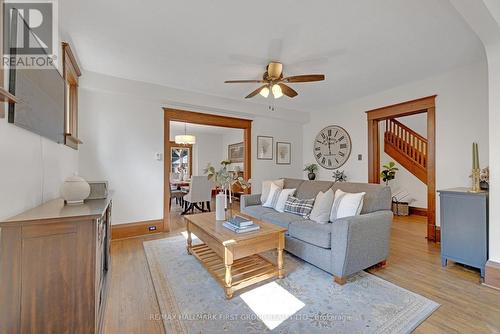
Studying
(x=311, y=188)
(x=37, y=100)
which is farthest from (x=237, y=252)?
(x=37, y=100)

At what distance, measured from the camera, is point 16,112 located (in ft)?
4.10

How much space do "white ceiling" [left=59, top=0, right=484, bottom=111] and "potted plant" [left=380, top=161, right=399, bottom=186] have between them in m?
2.40

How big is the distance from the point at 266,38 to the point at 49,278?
2617 mm

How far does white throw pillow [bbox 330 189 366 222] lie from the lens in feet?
7.70

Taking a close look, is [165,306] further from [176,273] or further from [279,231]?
[279,231]

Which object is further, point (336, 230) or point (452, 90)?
point (452, 90)

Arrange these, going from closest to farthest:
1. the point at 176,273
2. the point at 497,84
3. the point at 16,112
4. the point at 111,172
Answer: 1. the point at 16,112
2. the point at 497,84
3. the point at 176,273
4. the point at 111,172

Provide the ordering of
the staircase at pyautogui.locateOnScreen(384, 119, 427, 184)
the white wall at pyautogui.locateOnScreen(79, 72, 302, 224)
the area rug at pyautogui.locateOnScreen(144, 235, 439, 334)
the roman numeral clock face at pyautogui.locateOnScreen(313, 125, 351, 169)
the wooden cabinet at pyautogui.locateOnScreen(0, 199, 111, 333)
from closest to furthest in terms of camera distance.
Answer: the wooden cabinet at pyautogui.locateOnScreen(0, 199, 111, 333) → the area rug at pyautogui.locateOnScreen(144, 235, 439, 334) → the white wall at pyautogui.locateOnScreen(79, 72, 302, 224) → the roman numeral clock face at pyautogui.locateOnScreen(313, 125, 351, 169) → the staircase at pyautogui.locateOnScreen(384, 119, 427, 184)

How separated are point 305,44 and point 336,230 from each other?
2032 mm

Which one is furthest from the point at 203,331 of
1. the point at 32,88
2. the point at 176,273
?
the point at 32,88

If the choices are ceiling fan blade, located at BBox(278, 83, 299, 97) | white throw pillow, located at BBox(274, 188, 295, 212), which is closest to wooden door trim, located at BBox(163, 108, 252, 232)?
white throw pillow, located at BBox(274, 188, 295, 212)

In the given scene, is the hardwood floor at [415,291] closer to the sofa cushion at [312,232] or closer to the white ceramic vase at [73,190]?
the sofa cushion at [312,232]

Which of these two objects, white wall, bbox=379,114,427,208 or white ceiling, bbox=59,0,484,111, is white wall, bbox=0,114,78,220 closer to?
white ceiling, bbox=59,0,484,111

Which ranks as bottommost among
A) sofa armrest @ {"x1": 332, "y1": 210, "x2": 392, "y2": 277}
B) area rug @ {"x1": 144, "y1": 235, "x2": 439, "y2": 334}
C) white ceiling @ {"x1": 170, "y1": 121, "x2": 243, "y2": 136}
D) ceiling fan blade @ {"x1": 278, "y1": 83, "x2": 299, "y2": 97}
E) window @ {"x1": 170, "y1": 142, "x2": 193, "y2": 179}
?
area rug @ {"x1": 144, "y1": 235, "x2": 439, "y2": 334}
